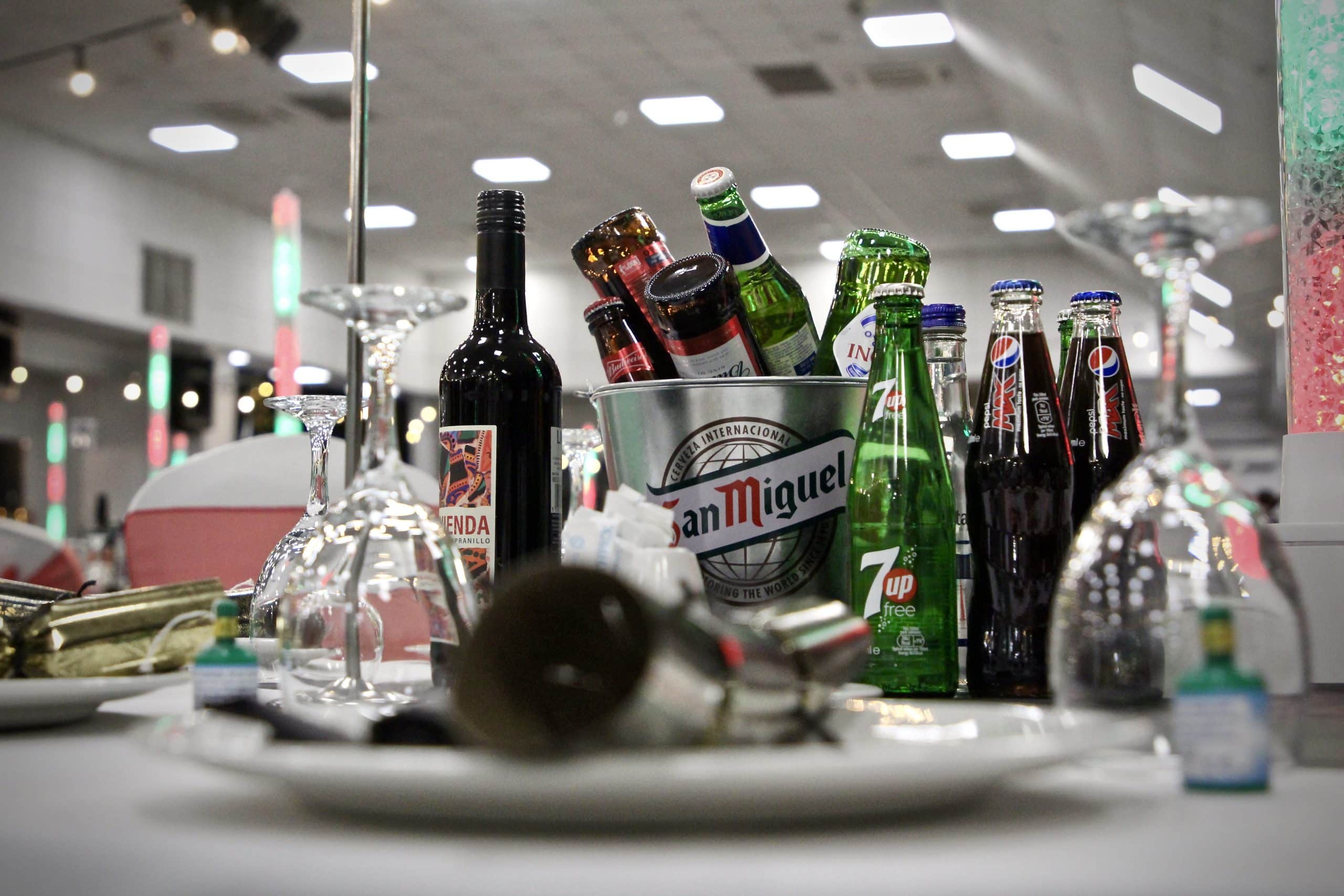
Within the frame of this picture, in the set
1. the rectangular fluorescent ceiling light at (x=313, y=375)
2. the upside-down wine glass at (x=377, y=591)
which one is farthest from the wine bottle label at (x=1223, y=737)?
the rectangular fluorescent ceiling light at (x=313, y=375)

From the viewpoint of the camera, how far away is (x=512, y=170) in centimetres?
885

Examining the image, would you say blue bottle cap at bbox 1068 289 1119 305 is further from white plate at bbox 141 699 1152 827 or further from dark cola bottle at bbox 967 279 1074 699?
white plate at bbox 141 699 1152 827

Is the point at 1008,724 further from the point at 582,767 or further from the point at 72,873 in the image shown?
the point at 72,873

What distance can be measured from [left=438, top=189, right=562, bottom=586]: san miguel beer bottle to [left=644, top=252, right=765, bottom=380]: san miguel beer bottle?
0.29 ft

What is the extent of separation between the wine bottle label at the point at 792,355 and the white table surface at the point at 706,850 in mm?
436

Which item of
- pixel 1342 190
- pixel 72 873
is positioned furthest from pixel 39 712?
pixel 1342 190

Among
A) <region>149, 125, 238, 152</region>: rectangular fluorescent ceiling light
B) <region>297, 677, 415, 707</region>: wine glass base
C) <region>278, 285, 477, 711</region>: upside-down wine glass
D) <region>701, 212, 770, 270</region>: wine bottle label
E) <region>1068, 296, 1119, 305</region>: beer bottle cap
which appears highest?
<region>149, 125, 238, 152</region>: rectangular fluorescent ceiling light

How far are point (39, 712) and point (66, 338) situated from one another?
9766 mm

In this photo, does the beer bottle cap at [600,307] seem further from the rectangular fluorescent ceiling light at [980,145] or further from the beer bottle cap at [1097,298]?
the rectangular fluorescent ceiling light at [980,145]

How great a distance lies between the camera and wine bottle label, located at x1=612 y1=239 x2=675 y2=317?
87 cm

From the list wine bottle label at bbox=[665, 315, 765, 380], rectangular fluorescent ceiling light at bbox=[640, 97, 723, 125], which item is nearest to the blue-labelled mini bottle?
wine bottle label at bbox=[665, 315, 765, 380]

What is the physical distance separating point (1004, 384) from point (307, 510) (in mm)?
507

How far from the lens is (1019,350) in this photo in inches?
29.6

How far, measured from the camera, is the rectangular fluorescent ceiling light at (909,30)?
257 inches
